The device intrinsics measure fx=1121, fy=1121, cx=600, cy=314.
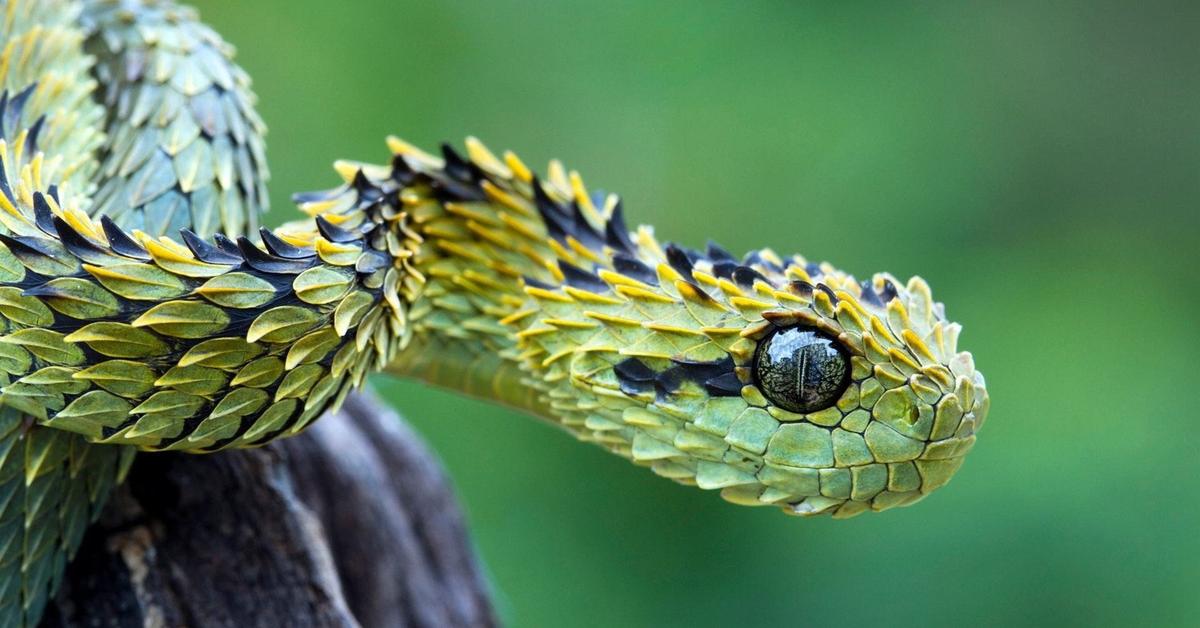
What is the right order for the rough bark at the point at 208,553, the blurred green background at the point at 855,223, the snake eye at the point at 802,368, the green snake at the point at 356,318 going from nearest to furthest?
the green snake at the point at 356,318, the snake eye at the point at 802,368, the rough bark at the point at 208,553, the blurred green background at the point at 855,223

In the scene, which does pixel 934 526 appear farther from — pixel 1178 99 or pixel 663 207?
pixel 1178 99

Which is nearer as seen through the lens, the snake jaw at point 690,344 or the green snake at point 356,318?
the green snake at point 356,318

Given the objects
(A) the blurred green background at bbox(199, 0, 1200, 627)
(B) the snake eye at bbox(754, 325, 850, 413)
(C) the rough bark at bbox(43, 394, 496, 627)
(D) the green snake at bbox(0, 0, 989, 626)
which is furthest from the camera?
(A) the blurred green background at bbox(199, 0, 1200, 627)

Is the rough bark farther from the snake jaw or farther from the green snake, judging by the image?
the snake jaw

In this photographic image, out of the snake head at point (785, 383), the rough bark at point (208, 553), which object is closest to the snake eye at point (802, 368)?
the snake head at point (785, 383)

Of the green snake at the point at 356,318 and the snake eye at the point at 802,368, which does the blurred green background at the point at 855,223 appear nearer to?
the green snake at the point at 356,318

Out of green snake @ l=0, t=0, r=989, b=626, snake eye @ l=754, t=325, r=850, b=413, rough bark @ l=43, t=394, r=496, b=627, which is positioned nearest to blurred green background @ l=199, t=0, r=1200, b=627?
rough bark @ l=43, t=394, r=496, b=627

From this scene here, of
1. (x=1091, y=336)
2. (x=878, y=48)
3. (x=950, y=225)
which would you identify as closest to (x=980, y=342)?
(x=1091, y=336)

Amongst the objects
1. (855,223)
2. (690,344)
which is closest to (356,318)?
(690,344)
